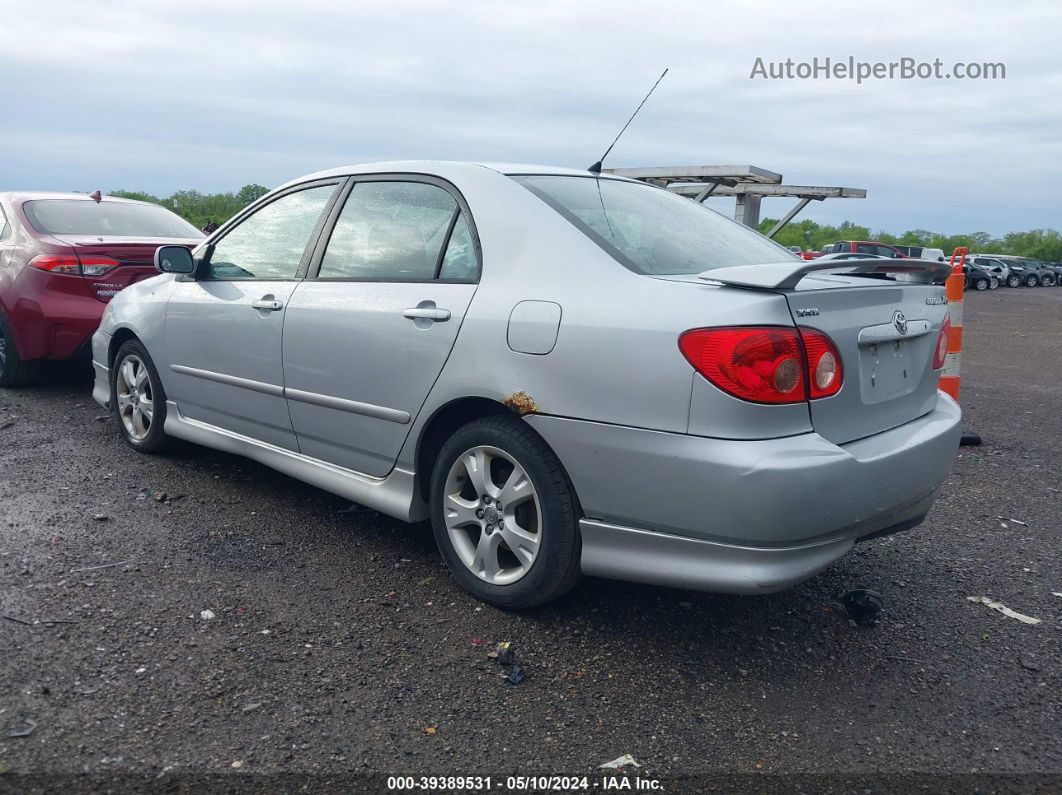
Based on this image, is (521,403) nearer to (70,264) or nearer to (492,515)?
(492,515)

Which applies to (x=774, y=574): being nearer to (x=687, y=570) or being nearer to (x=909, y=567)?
(x=687, y=570)

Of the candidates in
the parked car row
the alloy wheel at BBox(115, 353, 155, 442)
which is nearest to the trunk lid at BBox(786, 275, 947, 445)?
the alloy wheel at BBox(115, 353, 155, 442)

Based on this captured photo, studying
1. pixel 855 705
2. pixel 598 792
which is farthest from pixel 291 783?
pixel 855 705

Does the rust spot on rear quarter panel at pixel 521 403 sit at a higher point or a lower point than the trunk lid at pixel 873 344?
lower

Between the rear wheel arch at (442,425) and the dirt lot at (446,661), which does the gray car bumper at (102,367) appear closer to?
the dirt lot at (446,661)

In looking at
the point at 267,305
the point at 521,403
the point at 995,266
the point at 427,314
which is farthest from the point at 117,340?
the point at 995,266

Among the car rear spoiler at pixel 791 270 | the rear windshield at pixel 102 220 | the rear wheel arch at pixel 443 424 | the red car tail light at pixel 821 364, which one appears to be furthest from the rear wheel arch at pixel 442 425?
the rear windshield at pixel 102 220

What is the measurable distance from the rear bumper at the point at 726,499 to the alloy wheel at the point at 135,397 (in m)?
3.00

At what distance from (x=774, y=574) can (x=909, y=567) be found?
1.46 meters

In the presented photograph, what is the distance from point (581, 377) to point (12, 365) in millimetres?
5809

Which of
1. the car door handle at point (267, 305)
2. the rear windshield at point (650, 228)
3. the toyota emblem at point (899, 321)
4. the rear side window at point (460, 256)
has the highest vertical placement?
the rear windshield at point (650, 228)

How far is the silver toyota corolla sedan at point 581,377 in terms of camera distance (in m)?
2.68

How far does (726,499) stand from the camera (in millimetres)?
2625

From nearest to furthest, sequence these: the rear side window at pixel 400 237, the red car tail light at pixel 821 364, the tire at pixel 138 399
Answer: the red car tail light at pixel 821 364, the rear side window at pixel 400 237, the tire at pixel 138 399
